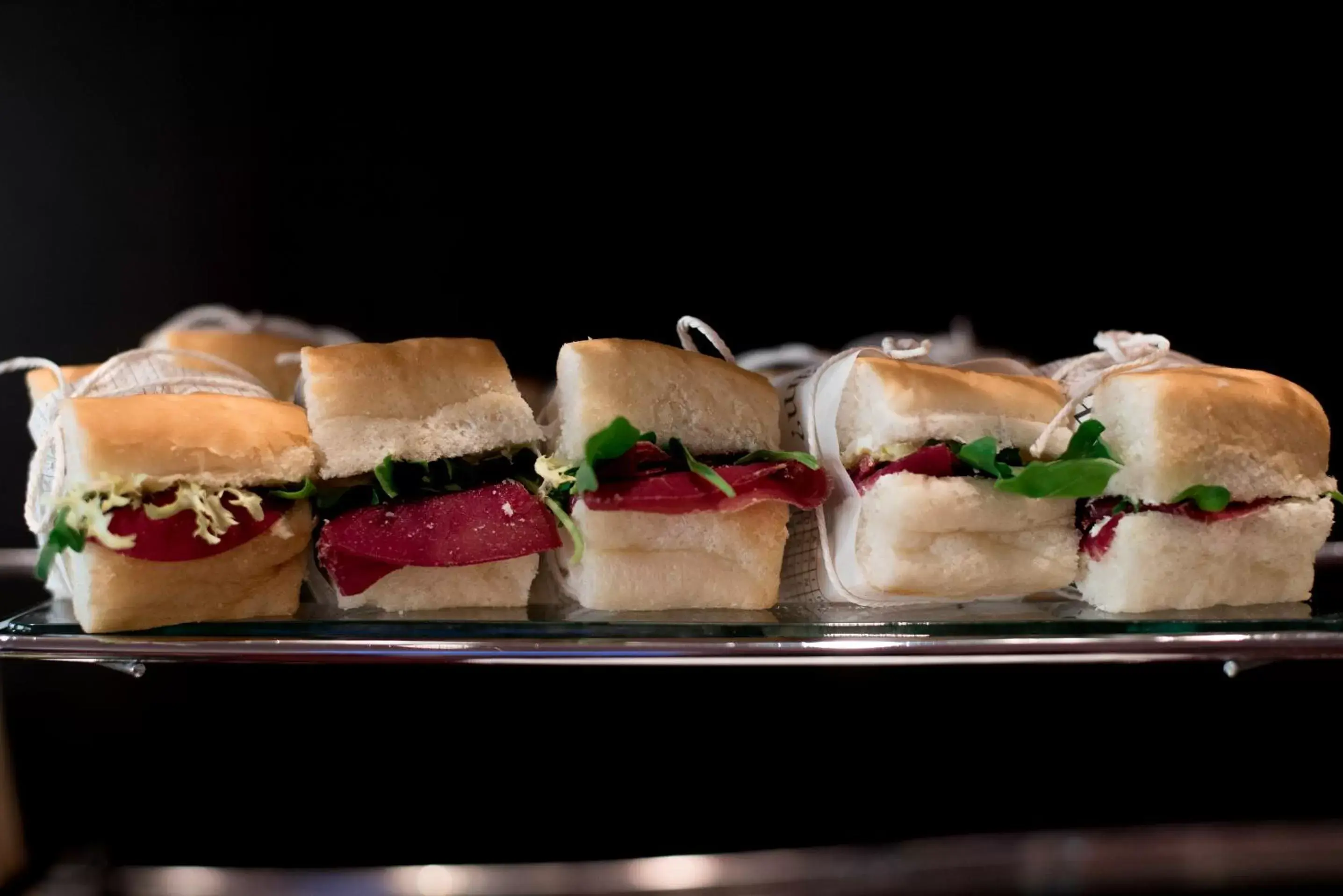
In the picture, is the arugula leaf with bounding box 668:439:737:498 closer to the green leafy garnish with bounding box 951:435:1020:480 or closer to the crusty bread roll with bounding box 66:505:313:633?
the green leafy garnish with bounding box 951:435:1020:480

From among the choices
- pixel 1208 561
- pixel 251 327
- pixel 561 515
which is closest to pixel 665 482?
pixel 561 515

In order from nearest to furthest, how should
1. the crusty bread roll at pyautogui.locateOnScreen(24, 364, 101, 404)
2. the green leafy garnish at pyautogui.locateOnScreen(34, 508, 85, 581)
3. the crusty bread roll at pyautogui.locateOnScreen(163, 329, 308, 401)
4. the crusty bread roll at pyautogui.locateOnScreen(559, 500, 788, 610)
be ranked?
the green leafy garnish at pyautogui.locateOnScreen(34, 508, 85, 581) → the crusty bread roll at pyautogui.locateOnScreen(559, 500, 788, 610) → the crusty bread roll at pyautogui.locateOnScreen(24, 364, 101, 404) → the crusty bread roll at pyautogui.locateOnScreen(163, 329, 308, 401)

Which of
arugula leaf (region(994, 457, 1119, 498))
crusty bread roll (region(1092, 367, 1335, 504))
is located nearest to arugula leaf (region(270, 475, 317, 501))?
arugula leaf (region(994, 457, 1119, 498))

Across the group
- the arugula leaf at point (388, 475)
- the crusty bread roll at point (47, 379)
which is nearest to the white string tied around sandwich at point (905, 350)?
the arugula leaf at point (388, 475)

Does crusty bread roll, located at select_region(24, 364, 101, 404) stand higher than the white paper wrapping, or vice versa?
the white paper wrapping

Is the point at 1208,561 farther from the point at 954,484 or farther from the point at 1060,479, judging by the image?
the point at 954,484

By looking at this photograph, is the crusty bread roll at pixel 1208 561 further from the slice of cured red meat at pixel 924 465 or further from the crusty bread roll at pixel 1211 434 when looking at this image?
the slice of cured red meat at pixel 924 465
